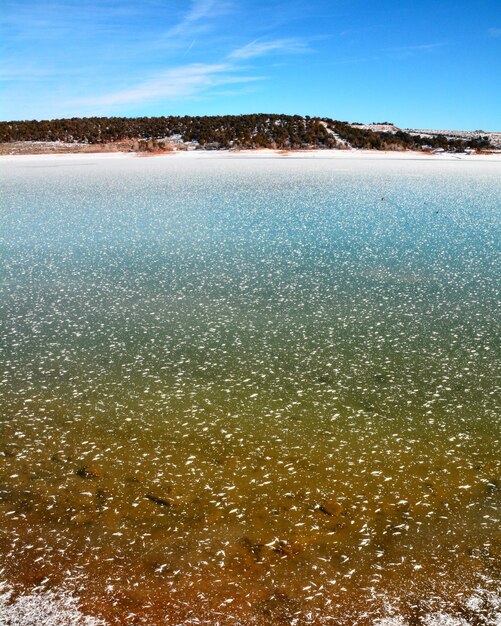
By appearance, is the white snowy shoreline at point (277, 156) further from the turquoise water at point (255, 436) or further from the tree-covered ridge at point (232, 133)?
the turquoise water at point (255, 436)

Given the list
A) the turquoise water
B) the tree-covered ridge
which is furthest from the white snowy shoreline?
the turquoise water

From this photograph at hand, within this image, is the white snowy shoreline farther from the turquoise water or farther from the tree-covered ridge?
the turquoise water

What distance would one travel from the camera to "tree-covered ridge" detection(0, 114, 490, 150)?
255 feet

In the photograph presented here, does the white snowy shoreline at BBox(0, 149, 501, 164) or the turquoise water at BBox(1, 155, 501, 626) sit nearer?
the turquoise water at BBox(1, 155, 501, 626)

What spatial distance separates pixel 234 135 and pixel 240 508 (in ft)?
259

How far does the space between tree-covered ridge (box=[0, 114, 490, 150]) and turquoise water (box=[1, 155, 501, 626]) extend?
64.7 metres

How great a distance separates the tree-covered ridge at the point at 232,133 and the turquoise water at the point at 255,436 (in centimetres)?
6474

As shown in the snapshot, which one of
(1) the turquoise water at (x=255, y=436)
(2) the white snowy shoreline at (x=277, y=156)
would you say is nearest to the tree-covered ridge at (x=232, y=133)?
(2) the white snowy shoreline at (x=277, y=156)

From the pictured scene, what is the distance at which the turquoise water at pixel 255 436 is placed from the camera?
4922 millimetres

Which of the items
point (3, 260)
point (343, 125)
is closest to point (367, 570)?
point (3, 260)

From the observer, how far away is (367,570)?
5039mm

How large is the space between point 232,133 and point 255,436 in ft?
257

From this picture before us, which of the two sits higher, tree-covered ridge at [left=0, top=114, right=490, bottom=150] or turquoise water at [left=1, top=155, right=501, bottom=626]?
tree-covered ridge at [left=0, top=114, right=490, bottom=150]

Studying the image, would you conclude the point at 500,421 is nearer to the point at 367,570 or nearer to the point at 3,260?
the point at 367,570
